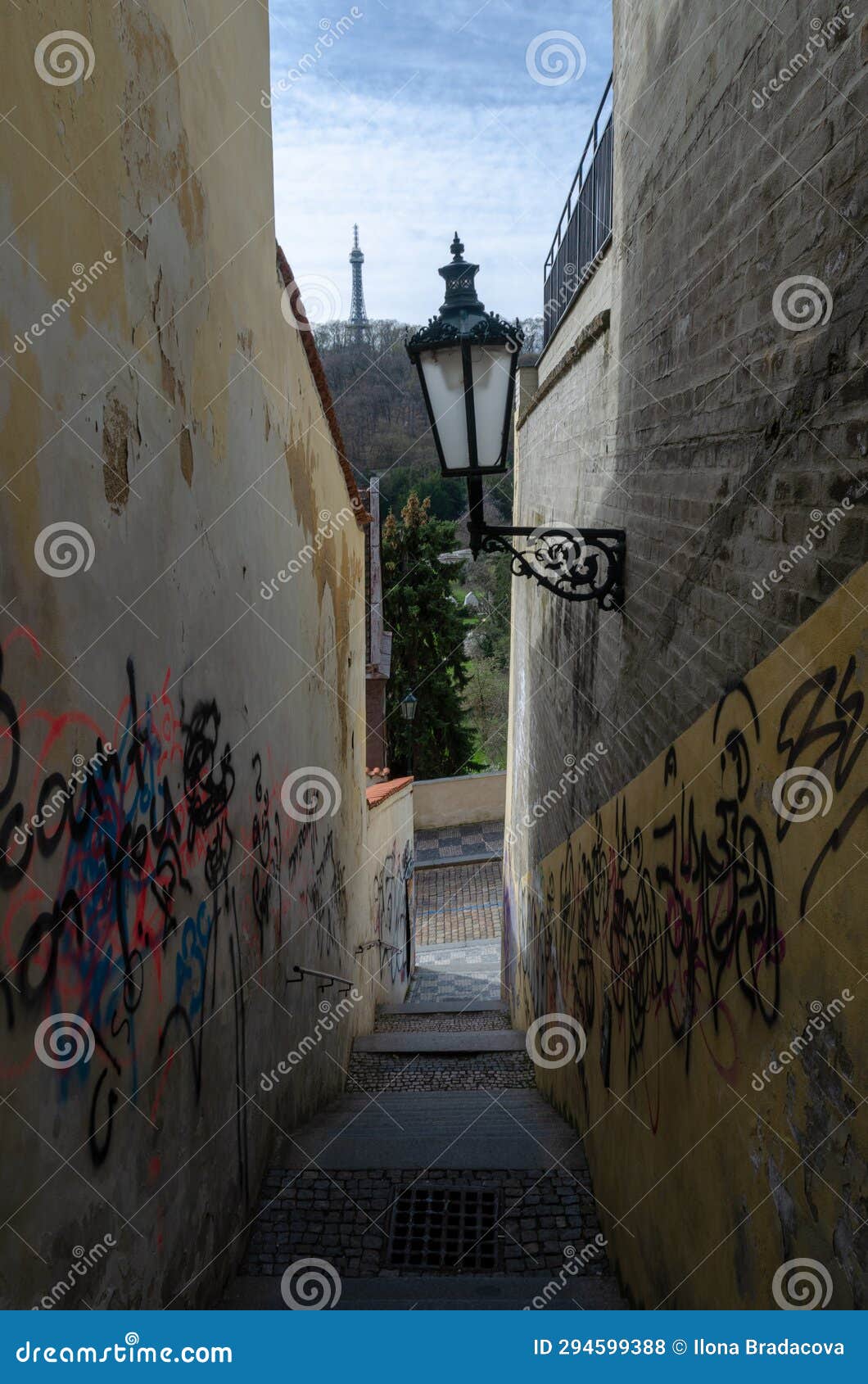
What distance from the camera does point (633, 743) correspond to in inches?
160

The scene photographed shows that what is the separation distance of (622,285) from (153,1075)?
12.8 feet

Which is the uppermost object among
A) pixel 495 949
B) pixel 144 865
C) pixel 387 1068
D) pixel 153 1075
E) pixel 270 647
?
pixel 270 647

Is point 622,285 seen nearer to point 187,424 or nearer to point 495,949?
point 187,424

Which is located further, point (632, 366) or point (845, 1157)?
point (632, 366)

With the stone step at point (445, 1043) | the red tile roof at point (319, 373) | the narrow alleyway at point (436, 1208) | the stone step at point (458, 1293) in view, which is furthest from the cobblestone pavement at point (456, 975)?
the stone step at point (458, 1293)

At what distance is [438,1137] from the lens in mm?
5344

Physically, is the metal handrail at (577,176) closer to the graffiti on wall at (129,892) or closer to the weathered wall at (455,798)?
the graffiti on wall at (129,892)

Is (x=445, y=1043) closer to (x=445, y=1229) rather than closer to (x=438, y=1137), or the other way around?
(x=438, y=1137)

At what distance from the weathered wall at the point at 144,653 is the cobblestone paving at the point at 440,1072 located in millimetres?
2118

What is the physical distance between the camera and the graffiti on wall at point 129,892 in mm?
2104

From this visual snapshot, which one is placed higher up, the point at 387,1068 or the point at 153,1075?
the point at 153,1075

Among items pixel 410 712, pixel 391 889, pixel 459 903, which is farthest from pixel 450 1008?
pixel 410 712

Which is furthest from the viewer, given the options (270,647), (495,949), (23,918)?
(495,949)

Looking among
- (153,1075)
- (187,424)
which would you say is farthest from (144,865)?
(187,424)
